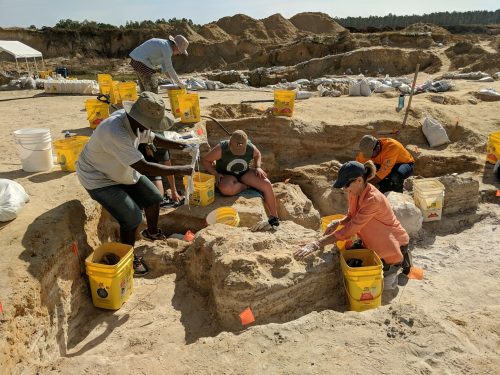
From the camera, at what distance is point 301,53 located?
22969mm

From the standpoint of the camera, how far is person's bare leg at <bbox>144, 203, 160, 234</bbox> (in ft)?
14.8

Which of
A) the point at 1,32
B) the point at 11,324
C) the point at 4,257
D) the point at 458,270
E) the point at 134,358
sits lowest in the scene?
the point at 458,270

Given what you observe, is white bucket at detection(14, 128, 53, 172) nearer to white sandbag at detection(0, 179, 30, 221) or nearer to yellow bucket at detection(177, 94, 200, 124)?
white sandbag at detection(0, 179, 30, 221)

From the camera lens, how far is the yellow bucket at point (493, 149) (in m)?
6.92

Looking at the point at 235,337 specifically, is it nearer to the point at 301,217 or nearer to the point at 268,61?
the point at 301,217

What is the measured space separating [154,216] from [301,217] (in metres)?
2.42

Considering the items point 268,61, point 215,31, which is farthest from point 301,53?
point 215,31

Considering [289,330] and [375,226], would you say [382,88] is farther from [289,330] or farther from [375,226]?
[289,330]

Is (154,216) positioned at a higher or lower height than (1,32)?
lower

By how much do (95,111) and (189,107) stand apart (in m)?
1.79

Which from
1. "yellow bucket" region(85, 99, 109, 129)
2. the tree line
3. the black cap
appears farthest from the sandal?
the tree line

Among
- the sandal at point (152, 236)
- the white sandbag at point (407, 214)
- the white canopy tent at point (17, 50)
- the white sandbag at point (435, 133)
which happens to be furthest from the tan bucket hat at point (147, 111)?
the white canopy tent at point (17, 50)

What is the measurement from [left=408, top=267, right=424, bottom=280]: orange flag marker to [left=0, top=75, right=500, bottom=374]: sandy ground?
2.5 inches

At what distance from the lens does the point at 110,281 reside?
12.0 feet
